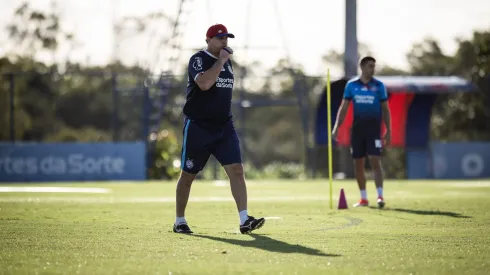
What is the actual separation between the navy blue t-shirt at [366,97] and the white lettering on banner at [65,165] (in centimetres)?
1744

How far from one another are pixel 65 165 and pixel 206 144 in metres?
22.1

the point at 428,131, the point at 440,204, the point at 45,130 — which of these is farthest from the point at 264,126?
the point at 440,204

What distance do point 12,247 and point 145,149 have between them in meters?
23.5

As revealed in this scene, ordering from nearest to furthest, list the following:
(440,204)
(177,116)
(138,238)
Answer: (138,238)
(440,204)
(177,116)

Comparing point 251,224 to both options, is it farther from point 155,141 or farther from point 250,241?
point 155,141

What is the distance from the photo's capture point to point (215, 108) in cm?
1012

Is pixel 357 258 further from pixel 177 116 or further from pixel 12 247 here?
pixel 177 116

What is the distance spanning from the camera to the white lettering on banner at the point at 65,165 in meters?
31.3

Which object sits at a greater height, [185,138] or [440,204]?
[185,138]

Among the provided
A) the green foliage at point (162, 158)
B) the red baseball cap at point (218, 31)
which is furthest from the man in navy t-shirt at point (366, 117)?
the green foliage at point (162, 158)

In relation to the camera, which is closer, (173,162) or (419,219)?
(419,219)

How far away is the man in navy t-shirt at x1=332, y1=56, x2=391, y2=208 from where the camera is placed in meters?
15.2

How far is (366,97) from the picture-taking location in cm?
1530

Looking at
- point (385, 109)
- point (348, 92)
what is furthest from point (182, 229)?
point (385, 109)
